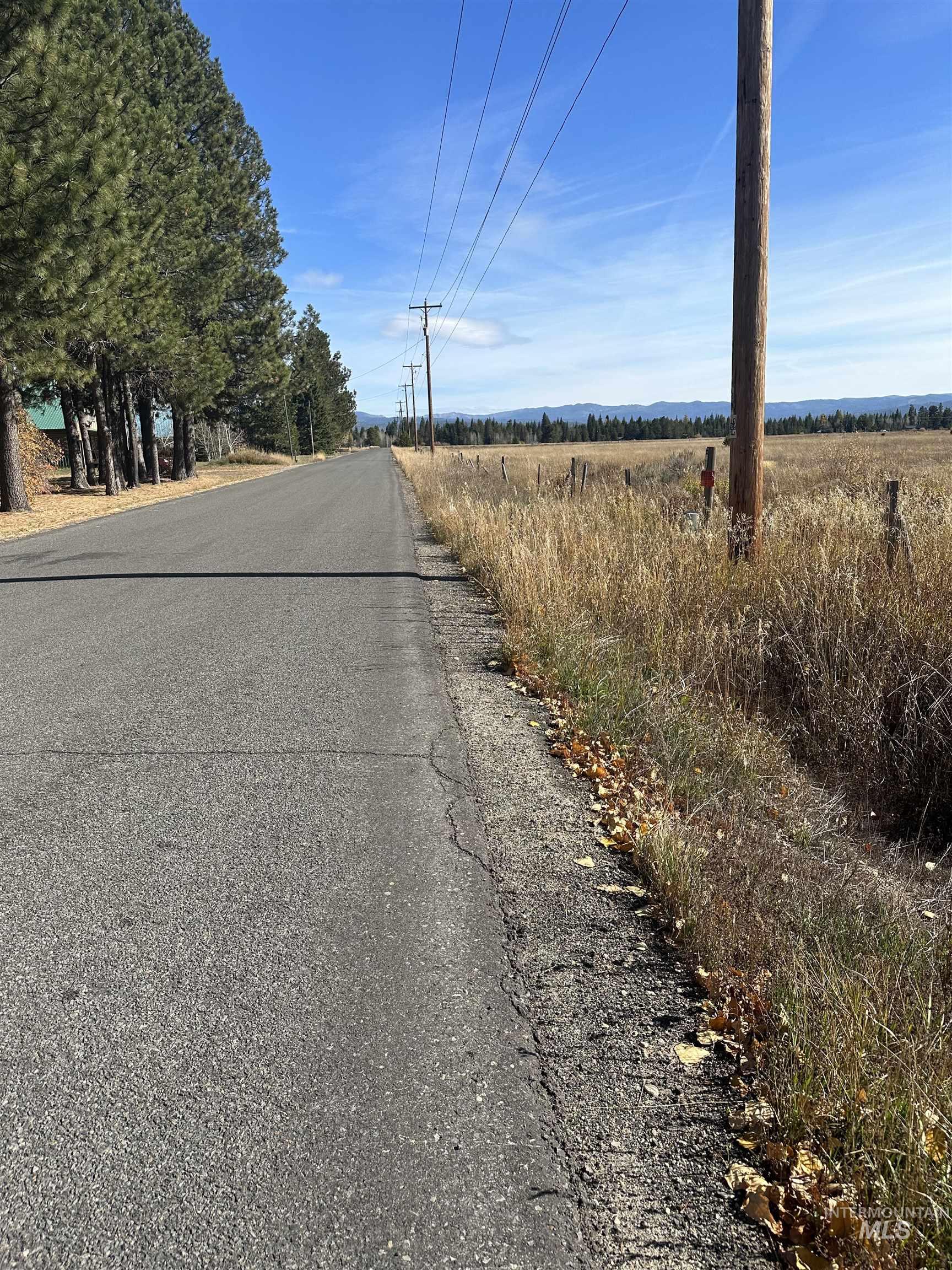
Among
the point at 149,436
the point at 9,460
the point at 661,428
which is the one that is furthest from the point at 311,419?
the point at 661,428

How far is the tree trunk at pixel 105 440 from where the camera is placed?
24.8m

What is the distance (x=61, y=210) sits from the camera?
45.4ft

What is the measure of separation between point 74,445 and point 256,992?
95.8ft

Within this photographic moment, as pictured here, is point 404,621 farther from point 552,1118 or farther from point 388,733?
point 552,1118

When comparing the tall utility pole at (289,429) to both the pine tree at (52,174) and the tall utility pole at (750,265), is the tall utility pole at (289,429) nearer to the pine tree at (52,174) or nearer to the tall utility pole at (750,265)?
the pine tree at (52,174)

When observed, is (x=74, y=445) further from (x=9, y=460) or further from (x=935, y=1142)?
(x=935, y=1142)

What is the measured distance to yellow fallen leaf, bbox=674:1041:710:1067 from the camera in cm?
221

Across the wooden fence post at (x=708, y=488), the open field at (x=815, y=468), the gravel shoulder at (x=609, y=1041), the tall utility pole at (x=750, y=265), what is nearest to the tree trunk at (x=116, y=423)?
the open field at (x=815, y=468)

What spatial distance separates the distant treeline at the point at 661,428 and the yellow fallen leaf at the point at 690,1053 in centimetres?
12363

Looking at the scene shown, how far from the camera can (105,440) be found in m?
25.2

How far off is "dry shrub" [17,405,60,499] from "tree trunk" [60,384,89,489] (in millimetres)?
869

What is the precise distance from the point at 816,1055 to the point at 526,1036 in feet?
2.43

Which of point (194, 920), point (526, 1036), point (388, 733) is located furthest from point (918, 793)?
point (194, 920)

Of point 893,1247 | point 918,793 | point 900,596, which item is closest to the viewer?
point 893,1247
